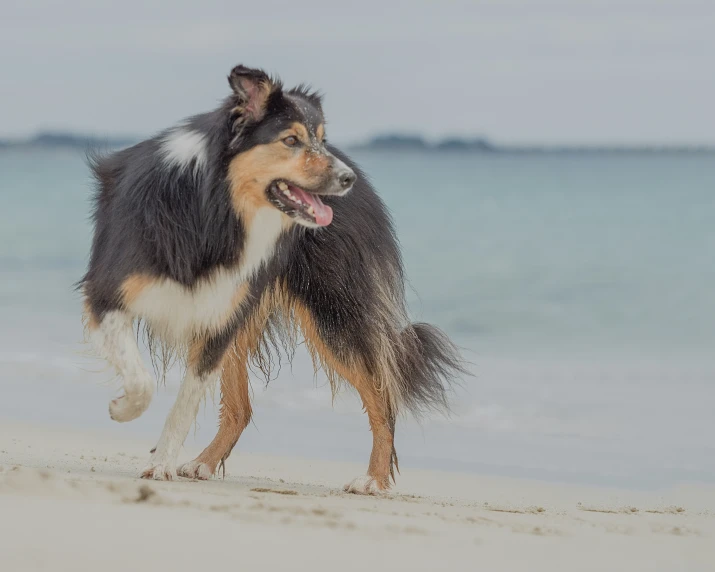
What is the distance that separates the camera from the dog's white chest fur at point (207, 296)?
198 inches

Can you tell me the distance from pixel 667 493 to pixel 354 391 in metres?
1.84

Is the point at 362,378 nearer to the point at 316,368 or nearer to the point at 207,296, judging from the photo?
the point at 316,368

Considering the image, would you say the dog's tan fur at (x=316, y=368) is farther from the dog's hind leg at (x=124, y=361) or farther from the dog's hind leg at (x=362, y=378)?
the dog's hind leg at (x=124, y=361)

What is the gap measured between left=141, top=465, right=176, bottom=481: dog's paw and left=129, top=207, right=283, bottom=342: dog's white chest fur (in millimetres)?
608

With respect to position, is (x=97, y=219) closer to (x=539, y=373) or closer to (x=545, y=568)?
(x=545, y=568)

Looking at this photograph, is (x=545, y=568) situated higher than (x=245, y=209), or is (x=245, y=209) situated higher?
(x=245, y=209)

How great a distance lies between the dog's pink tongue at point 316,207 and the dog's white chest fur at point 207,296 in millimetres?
142

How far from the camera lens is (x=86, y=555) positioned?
10.6 ft

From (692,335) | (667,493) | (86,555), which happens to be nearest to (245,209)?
(86,555)

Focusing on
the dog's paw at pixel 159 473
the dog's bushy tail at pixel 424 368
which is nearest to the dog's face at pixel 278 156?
the dog's paw at pixel 159 473

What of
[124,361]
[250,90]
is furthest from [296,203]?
[124,361]

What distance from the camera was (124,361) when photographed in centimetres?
489

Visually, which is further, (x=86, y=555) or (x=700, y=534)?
(x=700, y=534)

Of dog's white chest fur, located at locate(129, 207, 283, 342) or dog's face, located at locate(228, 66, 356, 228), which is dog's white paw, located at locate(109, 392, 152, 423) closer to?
dog's white chest fur, located at locate(129, 207, 283, 342)
